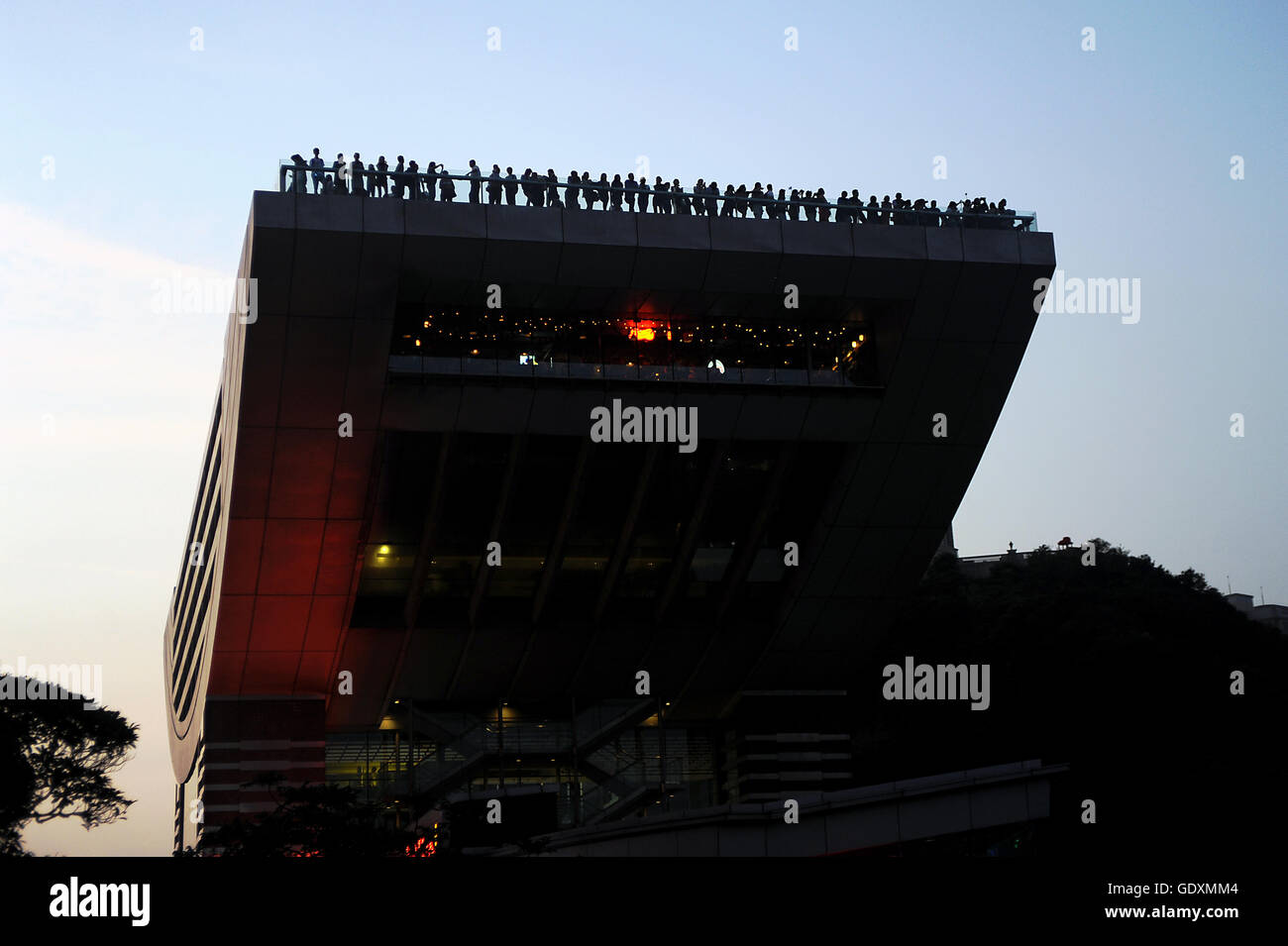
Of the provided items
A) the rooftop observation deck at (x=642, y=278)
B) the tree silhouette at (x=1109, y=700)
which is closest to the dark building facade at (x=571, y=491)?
the rooftop observation deck at (x=642, y=278)

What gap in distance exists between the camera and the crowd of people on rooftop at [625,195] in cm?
3534

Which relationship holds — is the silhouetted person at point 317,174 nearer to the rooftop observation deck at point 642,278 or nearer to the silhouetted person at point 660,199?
the rooftop observation deck at point 642,278

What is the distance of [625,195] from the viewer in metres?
37.0

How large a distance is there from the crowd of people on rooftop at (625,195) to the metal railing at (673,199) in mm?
25

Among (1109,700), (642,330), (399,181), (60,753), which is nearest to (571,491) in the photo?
(642,330)

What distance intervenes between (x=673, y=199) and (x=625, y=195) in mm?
1336

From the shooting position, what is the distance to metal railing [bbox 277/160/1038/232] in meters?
35.2

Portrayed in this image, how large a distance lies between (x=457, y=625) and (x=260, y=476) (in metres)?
9.30

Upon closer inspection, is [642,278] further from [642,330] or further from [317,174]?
[317,174]

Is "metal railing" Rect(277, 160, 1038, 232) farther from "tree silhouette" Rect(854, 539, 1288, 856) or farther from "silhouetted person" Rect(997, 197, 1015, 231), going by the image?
"tree silhouette" Rect(854, 539, 1288, 856)

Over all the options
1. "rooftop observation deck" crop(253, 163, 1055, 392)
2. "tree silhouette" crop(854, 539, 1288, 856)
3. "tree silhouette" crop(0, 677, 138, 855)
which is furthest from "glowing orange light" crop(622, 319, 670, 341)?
"tree silhouette" crop(0, 677, 138, 855)

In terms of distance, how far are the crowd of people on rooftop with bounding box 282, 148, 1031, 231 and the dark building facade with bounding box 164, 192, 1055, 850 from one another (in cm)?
49
